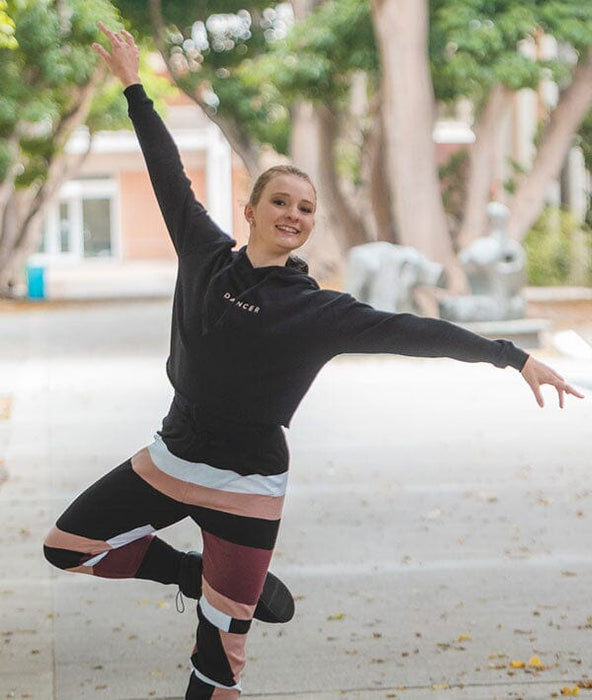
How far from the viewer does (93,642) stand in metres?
5.95

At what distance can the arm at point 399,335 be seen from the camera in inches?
158

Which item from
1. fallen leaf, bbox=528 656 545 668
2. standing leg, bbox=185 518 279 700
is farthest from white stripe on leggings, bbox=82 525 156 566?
fallen leaf, bbox=528 656 545 668

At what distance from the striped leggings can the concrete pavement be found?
1.02m

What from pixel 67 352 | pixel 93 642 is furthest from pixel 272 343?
pixel 67 352

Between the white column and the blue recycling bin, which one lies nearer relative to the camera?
the blue recycling bin

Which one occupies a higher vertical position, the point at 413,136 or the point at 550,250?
the point at 413,136

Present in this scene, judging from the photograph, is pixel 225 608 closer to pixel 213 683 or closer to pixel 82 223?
pixel 213 683

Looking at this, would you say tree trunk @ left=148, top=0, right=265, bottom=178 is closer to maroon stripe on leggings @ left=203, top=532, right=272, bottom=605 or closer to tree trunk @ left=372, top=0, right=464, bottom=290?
tree trunk @ left=372, top=0, right=464, bottom=290

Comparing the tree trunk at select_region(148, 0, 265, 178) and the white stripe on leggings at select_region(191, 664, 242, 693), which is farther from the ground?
the tree trunk at select_region(148, 0, 265, 178)

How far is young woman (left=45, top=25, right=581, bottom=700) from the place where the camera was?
4035 millimetres

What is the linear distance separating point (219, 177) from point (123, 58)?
170 feet

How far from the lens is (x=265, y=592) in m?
4.52

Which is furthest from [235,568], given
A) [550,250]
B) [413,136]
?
[550,250]

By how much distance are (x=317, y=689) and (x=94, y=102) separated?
109 feet
